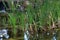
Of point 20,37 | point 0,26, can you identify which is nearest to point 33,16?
point 20,37

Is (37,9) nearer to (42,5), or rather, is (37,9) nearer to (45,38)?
(42,5)

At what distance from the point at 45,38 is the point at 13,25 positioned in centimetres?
52

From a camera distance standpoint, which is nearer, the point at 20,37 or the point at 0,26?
the point at 20,37

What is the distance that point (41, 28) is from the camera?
12.6 feet

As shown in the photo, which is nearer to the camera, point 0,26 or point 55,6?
point 55,6

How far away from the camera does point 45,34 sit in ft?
12.4

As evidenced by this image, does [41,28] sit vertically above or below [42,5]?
below

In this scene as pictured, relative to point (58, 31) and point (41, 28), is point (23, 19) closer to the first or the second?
point (41, 28)

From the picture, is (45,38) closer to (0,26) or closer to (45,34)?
(45,34)

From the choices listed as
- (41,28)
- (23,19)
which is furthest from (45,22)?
(23,19)

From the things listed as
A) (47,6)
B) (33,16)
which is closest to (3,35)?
(33,16)

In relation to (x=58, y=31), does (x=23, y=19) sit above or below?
above

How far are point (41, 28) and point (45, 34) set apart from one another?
113mm

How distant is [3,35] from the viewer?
3.80m
